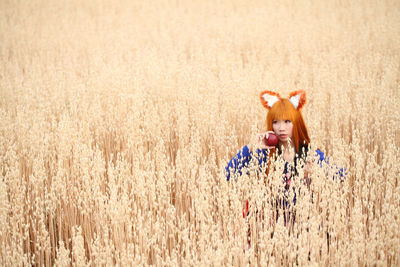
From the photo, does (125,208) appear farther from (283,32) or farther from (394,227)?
(283,32)

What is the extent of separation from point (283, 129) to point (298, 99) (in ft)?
1.00

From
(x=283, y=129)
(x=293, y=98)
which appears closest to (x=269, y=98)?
(x=293, y=98)

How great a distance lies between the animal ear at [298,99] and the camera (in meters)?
2.91

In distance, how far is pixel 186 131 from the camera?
3738 millimetres

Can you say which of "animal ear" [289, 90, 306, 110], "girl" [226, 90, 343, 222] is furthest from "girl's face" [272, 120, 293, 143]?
"animal ear" [289, 90, 306, 110]

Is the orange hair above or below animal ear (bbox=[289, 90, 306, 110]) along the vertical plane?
below

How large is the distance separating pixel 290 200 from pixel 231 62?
3.90m

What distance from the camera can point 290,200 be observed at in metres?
2.32

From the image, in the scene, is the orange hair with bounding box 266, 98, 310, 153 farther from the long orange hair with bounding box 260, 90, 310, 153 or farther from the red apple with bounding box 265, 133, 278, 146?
the red apple with bounding box 265, 133, 278, 146

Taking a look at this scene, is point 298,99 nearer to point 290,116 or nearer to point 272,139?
point 290,116

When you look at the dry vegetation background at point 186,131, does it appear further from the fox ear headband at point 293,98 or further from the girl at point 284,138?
the fox ear headband at point 293,98

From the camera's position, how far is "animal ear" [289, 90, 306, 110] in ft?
9.56

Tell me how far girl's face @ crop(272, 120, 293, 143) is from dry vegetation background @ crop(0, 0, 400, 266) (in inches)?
8.7

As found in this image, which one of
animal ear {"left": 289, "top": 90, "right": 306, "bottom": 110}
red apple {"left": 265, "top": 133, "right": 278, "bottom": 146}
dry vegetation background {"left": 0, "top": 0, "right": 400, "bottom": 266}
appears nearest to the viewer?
dry vegetation background {"left": 0, "top": 0, "right": 400, "bottom": 266}
